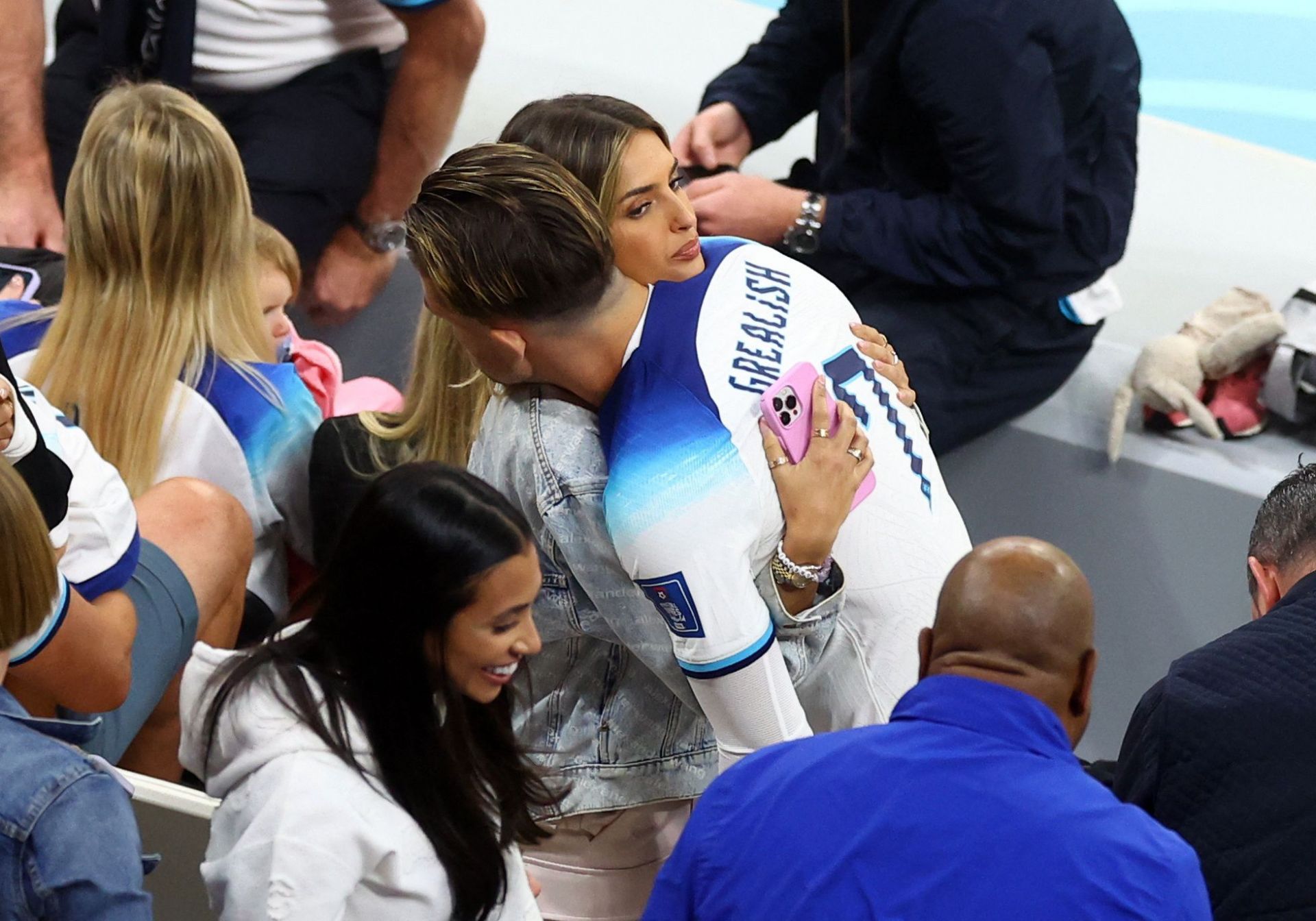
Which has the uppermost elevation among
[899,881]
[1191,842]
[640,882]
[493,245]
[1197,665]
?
[493,245]

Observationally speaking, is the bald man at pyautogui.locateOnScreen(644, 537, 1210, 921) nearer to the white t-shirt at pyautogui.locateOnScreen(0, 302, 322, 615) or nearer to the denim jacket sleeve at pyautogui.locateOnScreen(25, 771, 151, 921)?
the denim jacket sleeve at pyautogui.locateOnScreen(25, 771, 151, 921)

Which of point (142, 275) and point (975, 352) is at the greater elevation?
point (142, 275)

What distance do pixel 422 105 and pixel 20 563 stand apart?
1916 millimetres

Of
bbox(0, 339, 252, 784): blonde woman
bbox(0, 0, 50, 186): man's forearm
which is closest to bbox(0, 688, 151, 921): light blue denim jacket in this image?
bbox(0, 339, 252, 784): blonde woman

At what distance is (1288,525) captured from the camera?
1.66 meters

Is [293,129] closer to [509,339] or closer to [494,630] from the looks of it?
[509,339]

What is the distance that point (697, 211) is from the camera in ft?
8.35

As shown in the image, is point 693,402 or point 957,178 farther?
point 957,178

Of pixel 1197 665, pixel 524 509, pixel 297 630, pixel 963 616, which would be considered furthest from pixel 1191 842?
pixel 297 630

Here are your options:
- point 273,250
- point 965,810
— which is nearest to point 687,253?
point 965,810

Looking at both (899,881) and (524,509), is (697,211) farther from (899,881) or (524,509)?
(899,881)

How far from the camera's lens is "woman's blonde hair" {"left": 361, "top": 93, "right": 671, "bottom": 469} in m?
1.64

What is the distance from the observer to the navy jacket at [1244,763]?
4.38 ft

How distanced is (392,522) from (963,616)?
46 cm
